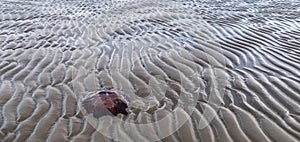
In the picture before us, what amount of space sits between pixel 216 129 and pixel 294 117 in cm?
93

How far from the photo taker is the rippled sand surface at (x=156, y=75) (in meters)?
3.52

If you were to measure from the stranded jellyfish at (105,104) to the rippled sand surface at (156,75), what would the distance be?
10 cm

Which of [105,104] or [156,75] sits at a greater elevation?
[105,104]

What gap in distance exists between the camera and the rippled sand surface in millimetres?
3516

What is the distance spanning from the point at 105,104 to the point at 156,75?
117 cm

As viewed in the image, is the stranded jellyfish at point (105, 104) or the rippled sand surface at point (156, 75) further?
the stranded jellyfish at point (105, 104)

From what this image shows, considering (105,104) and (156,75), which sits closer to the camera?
(105,104)

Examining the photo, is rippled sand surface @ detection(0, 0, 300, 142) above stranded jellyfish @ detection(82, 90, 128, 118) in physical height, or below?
below

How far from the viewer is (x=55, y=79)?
4.77 metres

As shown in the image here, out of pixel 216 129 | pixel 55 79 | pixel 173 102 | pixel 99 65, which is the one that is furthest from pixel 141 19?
pixel 216 129

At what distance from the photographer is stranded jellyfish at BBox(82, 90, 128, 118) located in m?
3.81

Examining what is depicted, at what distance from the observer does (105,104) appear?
3934mm

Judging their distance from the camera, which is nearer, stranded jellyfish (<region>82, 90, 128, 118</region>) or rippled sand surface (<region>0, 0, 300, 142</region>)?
rippled sand surface (<region>0, 0, 300, 142</region>)

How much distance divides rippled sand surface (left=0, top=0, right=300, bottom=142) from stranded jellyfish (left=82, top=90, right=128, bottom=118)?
10 centimetres
